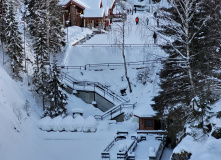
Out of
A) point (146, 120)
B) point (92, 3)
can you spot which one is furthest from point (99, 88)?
point (92, 3)

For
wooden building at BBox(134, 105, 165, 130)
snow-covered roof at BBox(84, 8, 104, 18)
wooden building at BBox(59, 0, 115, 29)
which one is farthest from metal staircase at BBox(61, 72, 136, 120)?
snow-covered roof at BBox(84, 8, 104, 18)

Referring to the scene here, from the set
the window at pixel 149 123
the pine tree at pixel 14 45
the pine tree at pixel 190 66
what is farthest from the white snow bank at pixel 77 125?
the pine tree at pixel 190 66

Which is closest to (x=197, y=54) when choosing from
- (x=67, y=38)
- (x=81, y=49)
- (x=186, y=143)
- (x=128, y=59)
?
(x=186, y=143)

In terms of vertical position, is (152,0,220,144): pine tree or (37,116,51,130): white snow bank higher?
(152,0,220,144): pine tree

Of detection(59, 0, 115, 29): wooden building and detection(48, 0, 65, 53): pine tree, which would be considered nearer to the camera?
detection(48, 0, 65, 53): pine tree

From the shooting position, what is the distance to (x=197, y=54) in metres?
21.0

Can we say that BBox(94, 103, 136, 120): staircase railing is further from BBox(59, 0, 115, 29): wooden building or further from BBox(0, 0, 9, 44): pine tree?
BBox(59, 0, 115, 29): wooden building

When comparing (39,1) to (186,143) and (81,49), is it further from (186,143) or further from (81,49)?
(186,143)

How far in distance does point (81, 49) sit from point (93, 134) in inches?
645

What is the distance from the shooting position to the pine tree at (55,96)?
35594 millimetres

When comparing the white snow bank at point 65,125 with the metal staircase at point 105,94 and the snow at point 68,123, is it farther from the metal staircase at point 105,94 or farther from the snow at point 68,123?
the metal staircase at point 105,94

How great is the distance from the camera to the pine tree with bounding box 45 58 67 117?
117 ft

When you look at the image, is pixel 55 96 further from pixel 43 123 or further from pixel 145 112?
pixel 145 112

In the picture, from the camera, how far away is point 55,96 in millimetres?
35812
